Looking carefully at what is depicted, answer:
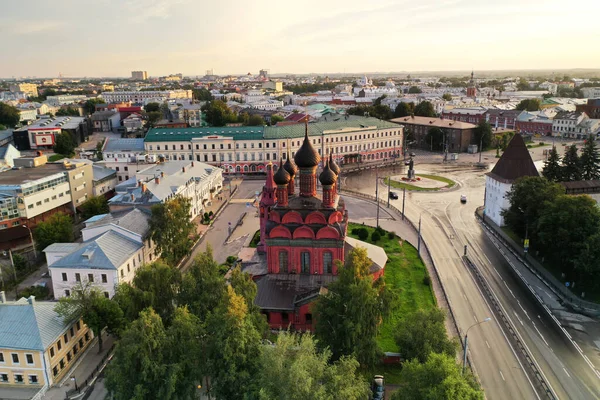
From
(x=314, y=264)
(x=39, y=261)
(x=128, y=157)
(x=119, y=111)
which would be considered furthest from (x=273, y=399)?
(x=119, y=111)

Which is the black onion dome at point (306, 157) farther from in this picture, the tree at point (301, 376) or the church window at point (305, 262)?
the tree at point (301, 376)

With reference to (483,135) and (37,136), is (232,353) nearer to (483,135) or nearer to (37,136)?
(483,135)

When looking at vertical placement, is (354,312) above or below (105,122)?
below

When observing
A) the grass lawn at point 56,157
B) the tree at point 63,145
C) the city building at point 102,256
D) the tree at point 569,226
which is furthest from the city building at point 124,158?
the tree at point 569,226

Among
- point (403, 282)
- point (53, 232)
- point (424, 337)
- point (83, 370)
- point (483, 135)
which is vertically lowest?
point (83, 370)

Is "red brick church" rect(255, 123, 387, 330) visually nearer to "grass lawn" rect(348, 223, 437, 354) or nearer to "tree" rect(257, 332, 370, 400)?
"grass lawn" rect(348, 223, 437, 354)

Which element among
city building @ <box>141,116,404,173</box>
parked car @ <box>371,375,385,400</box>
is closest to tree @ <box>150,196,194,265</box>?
parked car @ <box>371,375,385,400</box>

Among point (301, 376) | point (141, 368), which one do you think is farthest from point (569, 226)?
point (141, 368)

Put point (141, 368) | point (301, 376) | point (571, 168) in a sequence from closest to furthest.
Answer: point (301, 376) < point (141, 368) < point (571, 168)
